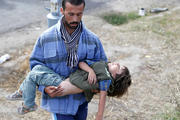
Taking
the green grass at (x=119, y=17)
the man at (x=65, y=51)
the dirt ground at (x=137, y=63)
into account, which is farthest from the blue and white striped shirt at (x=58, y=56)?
the green grass at (x=119, y=17)

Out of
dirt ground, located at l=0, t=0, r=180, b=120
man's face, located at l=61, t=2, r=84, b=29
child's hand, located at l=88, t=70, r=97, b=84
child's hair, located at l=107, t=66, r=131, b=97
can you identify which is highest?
man's face, located at l=61, t=2, r=84, b=29

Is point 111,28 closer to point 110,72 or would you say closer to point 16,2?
point 16,2

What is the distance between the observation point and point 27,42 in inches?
234

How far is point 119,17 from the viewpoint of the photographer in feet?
25.9

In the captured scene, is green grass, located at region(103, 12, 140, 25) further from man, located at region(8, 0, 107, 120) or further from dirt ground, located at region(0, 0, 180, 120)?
man, located at region(8, 0, 107, 120)

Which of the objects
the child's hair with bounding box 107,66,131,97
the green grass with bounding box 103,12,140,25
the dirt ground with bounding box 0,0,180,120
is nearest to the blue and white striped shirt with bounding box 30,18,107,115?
the child's hair with bounding box 107,66,131,97

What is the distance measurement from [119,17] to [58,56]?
5833 millimetres

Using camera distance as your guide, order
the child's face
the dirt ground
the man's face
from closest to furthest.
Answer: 1. the man's face
2. the child's face
3. the dirt ground

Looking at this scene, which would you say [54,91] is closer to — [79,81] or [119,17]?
[79,81]

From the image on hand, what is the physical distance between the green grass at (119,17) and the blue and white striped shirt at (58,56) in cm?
516

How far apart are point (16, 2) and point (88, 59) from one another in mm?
6778

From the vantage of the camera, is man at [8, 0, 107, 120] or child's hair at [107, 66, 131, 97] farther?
child's hair at [107, 66, 131, 97]

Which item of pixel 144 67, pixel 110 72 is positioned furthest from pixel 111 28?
pixel 110 72

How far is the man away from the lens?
2.27 metres
